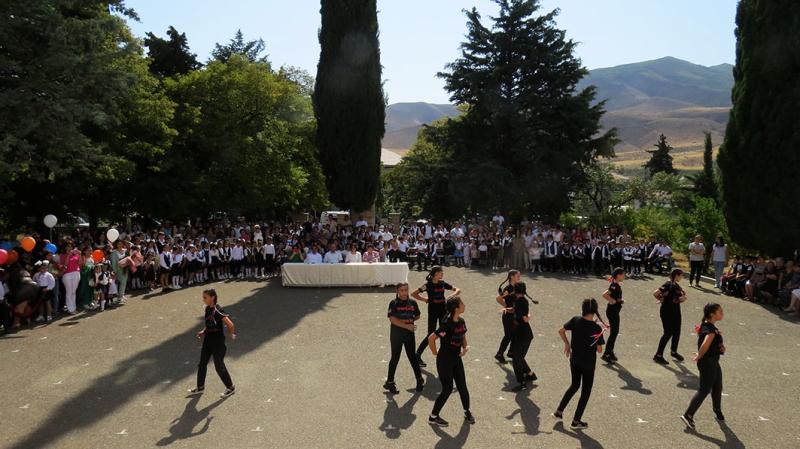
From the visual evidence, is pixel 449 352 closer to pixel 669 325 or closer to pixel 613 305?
pixel 613 305

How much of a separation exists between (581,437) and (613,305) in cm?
375

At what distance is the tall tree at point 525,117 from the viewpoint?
3147cm

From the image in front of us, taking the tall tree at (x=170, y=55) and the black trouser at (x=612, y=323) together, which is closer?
the black trouser at (x=612, y=323)

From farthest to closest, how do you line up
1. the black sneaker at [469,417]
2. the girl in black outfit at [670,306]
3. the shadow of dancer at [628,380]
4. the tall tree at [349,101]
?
the tall tree at [349,101], the girl in black outfit at [670,306], the shadow of dancer at [628,380], the black sneaker at [469,417]

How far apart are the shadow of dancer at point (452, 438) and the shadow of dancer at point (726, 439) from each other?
2779mm

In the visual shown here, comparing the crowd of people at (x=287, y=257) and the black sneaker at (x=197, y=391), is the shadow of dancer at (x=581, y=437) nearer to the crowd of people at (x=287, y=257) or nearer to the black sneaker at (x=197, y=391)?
the black sneaker at (x=197, y=391)

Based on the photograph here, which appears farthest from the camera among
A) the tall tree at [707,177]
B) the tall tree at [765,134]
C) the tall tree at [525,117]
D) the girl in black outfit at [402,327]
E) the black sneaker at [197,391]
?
the tall tree at [707,177]

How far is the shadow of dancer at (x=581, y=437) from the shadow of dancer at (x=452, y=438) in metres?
1.16

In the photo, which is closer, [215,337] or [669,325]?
[215,337]

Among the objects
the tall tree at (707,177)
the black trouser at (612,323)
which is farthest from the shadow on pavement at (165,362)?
the tall tree at (707,177)

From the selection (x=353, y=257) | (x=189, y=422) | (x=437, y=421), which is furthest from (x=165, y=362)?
(x=353, y=257)

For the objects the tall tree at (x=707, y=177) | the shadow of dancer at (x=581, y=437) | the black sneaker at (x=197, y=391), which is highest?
the tall tree at (x=707, y=177)

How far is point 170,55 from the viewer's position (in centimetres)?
3312

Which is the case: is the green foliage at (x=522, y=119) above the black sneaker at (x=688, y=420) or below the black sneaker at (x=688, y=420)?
above
